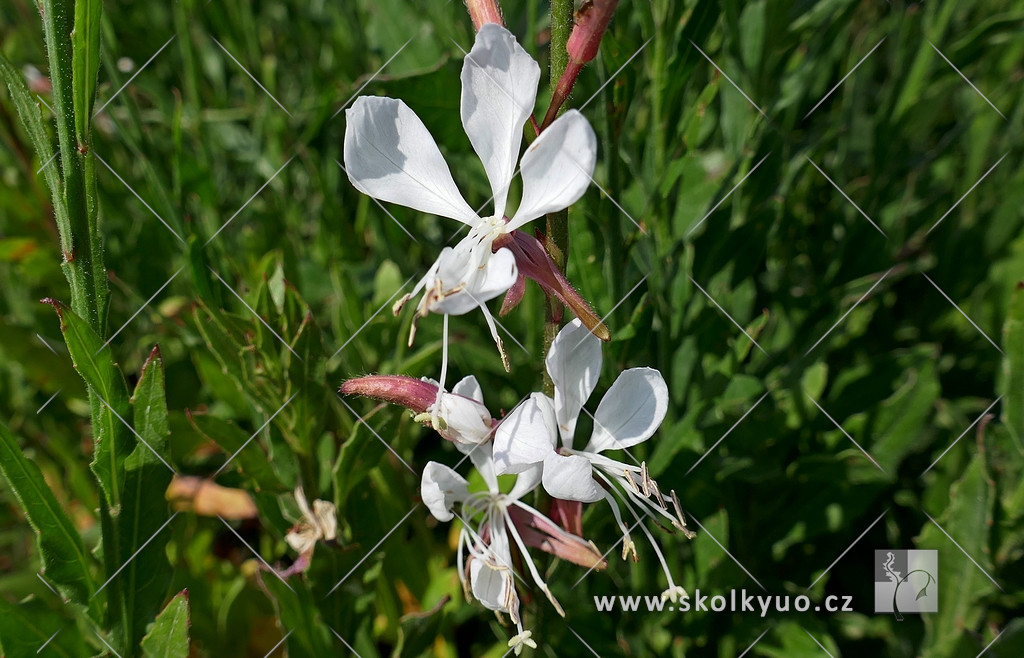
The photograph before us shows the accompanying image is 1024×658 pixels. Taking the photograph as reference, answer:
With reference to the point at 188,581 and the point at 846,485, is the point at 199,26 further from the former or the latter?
the point at 846,485

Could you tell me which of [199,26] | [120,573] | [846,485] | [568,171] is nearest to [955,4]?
[846,485]

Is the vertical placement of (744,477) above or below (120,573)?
above

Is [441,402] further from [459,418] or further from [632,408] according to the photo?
[632,408]

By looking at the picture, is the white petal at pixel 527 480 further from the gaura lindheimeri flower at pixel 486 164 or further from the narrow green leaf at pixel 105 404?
the narrow green leaf at pixel 105 404

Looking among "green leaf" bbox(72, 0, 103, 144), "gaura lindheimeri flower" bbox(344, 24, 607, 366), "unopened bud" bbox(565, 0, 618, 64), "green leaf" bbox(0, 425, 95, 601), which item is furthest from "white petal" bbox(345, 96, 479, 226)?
"green leaf" bbox(0, 425, 95, 601)

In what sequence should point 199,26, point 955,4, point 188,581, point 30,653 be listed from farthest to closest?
point 199,26, point 955,4, point 188,581, point 30,653

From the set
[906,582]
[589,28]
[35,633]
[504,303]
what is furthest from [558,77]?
[906,582]

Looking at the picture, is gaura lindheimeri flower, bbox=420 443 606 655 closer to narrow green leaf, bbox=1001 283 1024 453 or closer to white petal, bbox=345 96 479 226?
white petal, bbox=345 96 479 226
